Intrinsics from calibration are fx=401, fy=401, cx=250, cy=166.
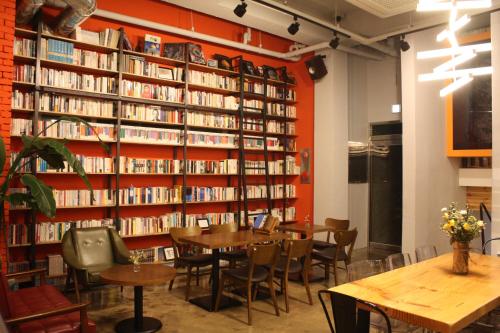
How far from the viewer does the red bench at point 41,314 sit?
2.86 m

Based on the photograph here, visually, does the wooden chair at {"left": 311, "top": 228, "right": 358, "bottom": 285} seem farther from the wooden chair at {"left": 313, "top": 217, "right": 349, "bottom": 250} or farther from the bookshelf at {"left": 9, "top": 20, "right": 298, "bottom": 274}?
the bookshelf at {"left": 9, "top": 20, "right": 298, "bottom": 274}

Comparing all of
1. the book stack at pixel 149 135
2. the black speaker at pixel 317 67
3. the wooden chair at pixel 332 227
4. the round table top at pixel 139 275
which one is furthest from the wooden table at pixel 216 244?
the black speaker at pixel 317 67

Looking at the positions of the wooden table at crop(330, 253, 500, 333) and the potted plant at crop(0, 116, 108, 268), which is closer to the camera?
the wooden table at crop(330, 253, 500, 333)

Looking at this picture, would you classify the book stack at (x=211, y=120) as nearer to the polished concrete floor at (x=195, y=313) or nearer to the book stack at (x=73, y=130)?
the book stack at (x=73, y=130)

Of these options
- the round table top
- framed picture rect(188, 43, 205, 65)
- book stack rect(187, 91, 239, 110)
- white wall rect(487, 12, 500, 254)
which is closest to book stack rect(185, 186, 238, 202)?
book stack rect(187, 91, 239, 110)

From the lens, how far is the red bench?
9.38ft

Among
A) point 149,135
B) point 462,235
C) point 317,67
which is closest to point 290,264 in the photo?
point 462,235

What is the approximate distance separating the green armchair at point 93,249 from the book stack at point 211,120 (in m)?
2.23

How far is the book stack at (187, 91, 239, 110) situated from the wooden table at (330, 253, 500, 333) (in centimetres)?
429

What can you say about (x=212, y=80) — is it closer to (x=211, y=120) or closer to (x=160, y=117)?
(x=211, y=120)

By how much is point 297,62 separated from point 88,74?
167 inches

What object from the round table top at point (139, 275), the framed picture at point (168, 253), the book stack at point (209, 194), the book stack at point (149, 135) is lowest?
the framed picture at point (168, 253)

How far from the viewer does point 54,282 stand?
5.30 meters

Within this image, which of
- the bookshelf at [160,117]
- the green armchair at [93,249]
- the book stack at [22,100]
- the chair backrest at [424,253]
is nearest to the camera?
the chair backrest at [424,253]
